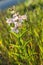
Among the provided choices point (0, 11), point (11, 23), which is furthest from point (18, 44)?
point (0, 11)

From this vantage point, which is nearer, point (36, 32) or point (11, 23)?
point (36, 32)

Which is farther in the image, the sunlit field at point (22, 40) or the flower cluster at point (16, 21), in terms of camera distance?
the flower cluster at point (16, 21)

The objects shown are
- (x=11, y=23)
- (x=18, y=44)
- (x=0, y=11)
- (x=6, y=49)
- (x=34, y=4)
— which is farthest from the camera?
(x=34, y=4)

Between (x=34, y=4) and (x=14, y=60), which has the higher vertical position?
(x=34, y=4)

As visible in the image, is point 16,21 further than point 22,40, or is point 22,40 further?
point 16,21

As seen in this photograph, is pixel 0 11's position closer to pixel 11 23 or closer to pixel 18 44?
pixel 11 23

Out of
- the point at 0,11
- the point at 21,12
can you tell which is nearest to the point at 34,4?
the point at 21,12

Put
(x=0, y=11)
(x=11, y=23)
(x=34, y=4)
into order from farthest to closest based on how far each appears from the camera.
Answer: (x=34, y=4)
(x=0, y=11)
(x=11, y=23)

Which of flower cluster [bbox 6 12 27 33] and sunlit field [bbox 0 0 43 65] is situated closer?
sunlit field [bbox 0 0 43 65]
